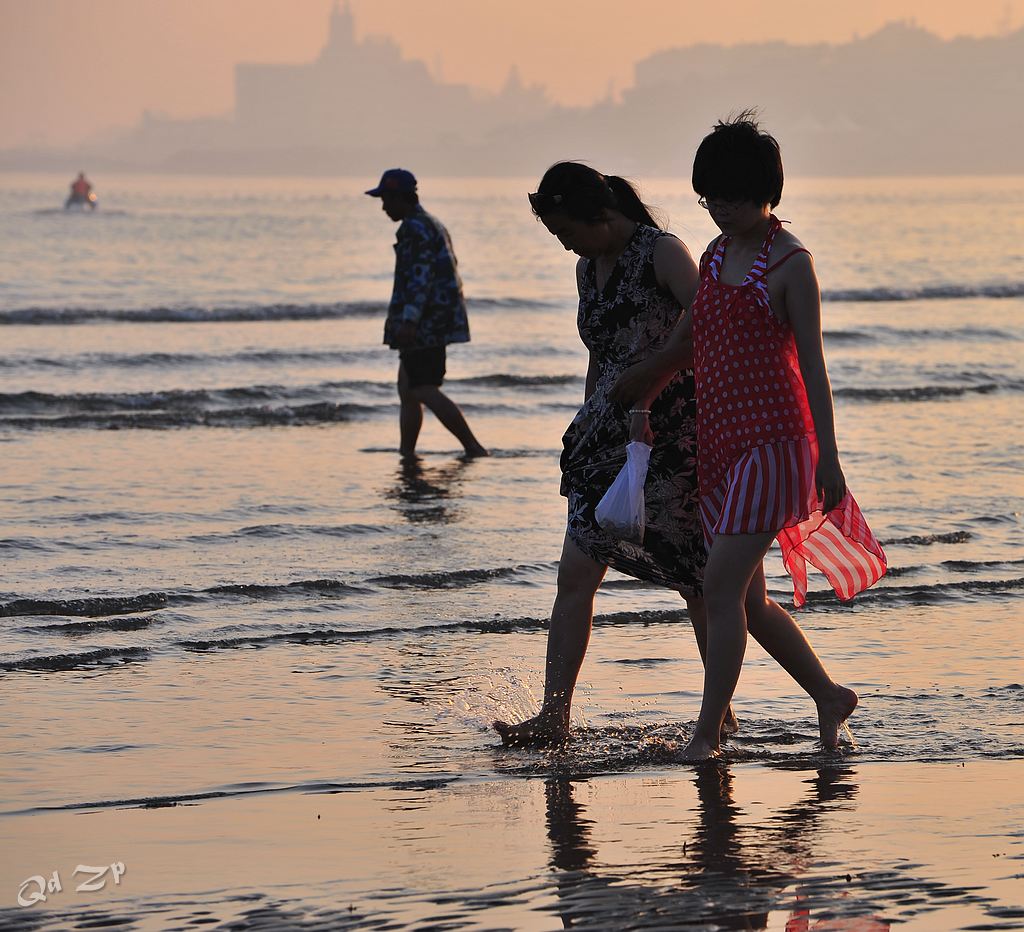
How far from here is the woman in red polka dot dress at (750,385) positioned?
163 inches

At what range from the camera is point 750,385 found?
4.23 metres

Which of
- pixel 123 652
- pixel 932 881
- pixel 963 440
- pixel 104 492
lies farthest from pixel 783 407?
pixel 963 440

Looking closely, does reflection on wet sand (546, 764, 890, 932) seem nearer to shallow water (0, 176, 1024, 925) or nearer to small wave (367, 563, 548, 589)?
shallow water (0, 176, 1024, 925)

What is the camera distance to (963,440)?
1227cm

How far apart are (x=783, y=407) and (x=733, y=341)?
0.21 m

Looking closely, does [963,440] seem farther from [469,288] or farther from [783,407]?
[469,288]

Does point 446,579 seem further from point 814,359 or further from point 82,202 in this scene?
point 82,202

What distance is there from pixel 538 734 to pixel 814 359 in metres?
1.42

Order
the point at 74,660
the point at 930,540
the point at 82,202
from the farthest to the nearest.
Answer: the point at 82,202 < the point at 930,540 < the point at 74,660

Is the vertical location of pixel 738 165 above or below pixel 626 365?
above

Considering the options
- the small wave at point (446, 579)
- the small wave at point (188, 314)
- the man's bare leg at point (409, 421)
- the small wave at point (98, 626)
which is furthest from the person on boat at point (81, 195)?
the small wave at point (98, 626)

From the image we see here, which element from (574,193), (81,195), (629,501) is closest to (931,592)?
(629,501)

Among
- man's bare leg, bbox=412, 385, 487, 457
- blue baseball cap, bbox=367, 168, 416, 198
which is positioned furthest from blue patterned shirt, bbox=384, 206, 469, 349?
man's bare leg, bbox=412, 385, 487, 457

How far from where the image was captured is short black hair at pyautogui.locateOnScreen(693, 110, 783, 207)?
4.11m
